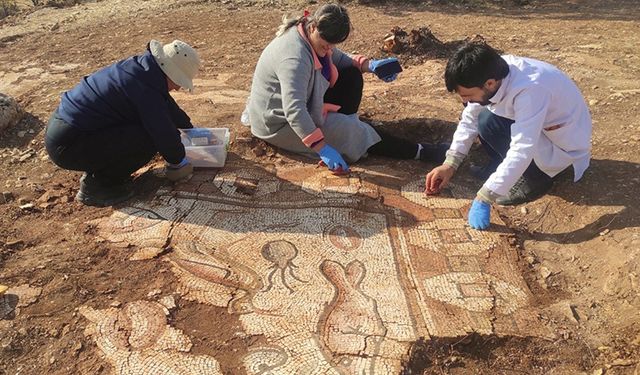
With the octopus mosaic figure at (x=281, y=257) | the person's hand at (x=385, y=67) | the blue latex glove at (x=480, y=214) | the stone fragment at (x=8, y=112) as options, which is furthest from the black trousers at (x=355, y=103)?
the stone fragment at (x=8, y=112)

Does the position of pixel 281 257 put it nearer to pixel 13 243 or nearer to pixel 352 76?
pixel 13 243

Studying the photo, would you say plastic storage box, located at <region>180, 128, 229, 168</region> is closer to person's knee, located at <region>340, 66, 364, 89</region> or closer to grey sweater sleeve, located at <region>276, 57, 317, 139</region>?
grey sweater sleeve, located at <region>276, 57, 317, 139</region>

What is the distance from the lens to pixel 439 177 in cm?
312

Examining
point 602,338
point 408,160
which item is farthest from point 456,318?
point 408,160

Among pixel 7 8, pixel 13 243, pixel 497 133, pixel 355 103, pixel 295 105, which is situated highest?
pixel 295 105

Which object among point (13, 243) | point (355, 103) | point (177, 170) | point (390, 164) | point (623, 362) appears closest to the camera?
point (623, 362)

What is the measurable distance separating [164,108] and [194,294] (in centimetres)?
100

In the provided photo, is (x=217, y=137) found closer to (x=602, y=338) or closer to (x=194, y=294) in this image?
(x=194, y=294)

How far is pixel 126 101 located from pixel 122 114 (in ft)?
0.30

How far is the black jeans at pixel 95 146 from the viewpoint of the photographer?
2.92m

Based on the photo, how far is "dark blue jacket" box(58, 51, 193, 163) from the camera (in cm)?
285

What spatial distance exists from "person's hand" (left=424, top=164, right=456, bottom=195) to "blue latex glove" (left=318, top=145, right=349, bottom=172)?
1.62 feet

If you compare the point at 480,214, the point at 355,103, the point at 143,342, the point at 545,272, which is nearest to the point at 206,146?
the point at 355,103

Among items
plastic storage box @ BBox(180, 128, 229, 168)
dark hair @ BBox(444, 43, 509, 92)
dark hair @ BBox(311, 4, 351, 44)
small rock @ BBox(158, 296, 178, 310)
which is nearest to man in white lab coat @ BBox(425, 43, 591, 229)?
dark hair @ BBox(444, 43, 509, 92)
